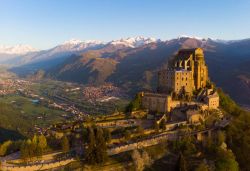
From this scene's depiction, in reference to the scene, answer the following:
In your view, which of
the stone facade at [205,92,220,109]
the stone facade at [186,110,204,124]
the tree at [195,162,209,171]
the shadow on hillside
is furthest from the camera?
the shadow on hillside

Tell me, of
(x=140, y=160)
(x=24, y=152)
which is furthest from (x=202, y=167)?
(x=24, y=152)

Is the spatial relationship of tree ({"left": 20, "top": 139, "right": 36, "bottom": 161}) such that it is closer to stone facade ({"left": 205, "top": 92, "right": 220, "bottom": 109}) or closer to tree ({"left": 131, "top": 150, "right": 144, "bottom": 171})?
tree ({"left": 131, "top": 150, "right": 144, "bottom": 171})

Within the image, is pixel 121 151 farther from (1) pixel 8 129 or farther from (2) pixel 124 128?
(1) pixel 8 129

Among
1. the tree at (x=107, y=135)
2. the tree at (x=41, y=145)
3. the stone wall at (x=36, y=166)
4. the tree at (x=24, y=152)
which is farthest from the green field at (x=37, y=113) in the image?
the stone wall at (x=36, y=166)

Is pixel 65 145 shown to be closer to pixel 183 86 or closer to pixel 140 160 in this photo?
pixel 140 160

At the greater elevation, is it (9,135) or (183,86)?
(183,86)

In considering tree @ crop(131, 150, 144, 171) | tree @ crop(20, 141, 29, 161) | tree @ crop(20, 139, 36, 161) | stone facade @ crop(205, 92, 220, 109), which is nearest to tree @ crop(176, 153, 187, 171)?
tree @ crop(131, 150, 144, 171)

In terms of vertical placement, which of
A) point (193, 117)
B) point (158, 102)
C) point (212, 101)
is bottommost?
point (193, 117)

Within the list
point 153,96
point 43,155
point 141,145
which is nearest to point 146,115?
point 153,96
